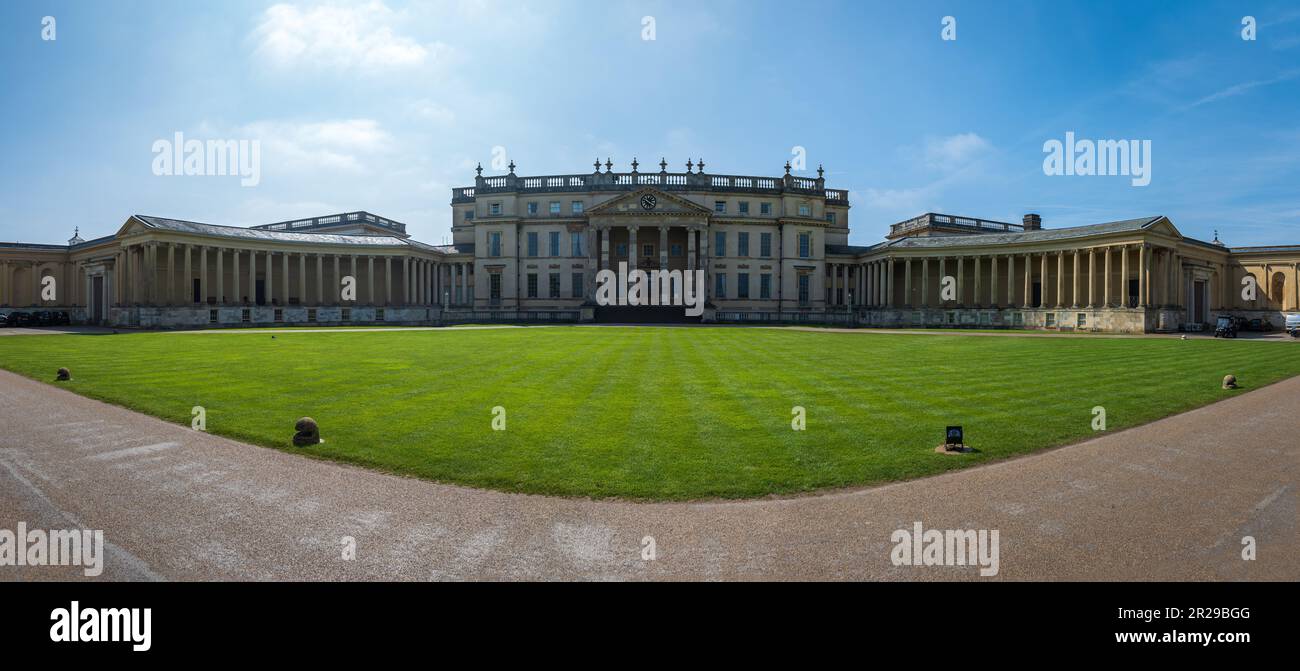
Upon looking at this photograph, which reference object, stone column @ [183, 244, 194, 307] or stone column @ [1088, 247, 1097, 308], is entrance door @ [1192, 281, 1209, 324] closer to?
stone column @ [1088, 247, 1097, 308]

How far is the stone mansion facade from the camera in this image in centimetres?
5969

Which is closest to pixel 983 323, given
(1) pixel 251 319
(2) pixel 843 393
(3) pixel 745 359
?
(3) pixel 745 359

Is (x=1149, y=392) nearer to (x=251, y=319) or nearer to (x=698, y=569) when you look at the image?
(x=698, y=569)

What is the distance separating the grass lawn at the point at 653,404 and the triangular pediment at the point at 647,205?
47234 millimetres

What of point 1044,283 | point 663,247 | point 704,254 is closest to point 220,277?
point 663,247

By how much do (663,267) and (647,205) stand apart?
791 cm

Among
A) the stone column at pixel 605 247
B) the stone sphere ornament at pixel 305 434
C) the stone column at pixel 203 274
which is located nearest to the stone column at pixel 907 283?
the stone column at pixel 605 247

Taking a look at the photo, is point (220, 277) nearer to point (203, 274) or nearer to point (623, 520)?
point (203, 274)

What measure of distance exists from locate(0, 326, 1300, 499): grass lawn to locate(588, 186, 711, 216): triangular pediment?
47234 mm

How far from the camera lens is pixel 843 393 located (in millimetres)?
14906

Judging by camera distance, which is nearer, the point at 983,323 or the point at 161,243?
the point at 161,243

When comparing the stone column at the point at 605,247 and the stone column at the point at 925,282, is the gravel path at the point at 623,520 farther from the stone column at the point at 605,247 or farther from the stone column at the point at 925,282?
the stone column at the point at 925,282

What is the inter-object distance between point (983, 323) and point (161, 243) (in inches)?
3485
